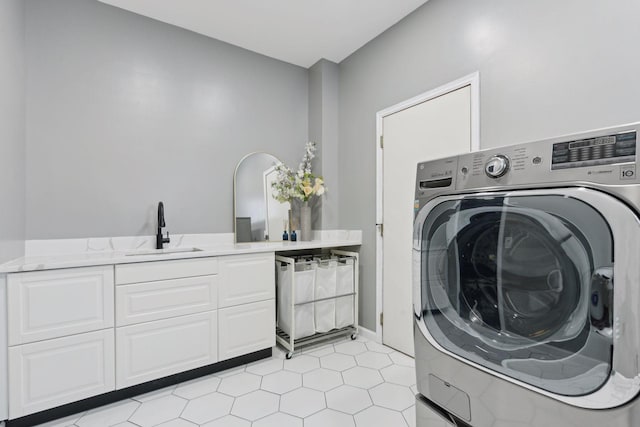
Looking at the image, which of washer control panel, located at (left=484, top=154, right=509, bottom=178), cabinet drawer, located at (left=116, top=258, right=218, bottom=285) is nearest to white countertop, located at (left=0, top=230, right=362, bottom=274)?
cabinet drawer, located at (left=116, top=258, right=218, bottom=285)

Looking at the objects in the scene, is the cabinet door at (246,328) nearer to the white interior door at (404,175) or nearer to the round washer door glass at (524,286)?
the white interior door at (404,175)

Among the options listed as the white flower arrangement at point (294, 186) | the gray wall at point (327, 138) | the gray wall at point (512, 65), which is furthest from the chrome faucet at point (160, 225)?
the gray wall at point (512, 65)

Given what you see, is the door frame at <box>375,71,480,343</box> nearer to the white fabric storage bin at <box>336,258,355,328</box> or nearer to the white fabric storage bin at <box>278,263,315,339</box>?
the white fabric storage bin at <box>336,258,355,328</box>

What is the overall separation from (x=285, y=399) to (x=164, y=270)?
1042 mm

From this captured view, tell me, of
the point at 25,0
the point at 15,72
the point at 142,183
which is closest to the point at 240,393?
the point at 142,183

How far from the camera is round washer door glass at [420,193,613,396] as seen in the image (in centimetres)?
81

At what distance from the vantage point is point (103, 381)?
5.41 feet

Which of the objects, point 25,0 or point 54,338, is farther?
point 25,0

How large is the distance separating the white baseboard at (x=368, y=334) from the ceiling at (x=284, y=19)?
2526 mm

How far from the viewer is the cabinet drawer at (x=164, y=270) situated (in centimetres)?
172

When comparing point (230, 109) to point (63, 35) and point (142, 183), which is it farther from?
point (63, 35)

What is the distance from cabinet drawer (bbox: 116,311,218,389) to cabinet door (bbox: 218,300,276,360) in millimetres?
61

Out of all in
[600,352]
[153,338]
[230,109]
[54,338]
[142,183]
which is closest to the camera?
[600,352]

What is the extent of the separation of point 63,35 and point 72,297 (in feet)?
5.71
